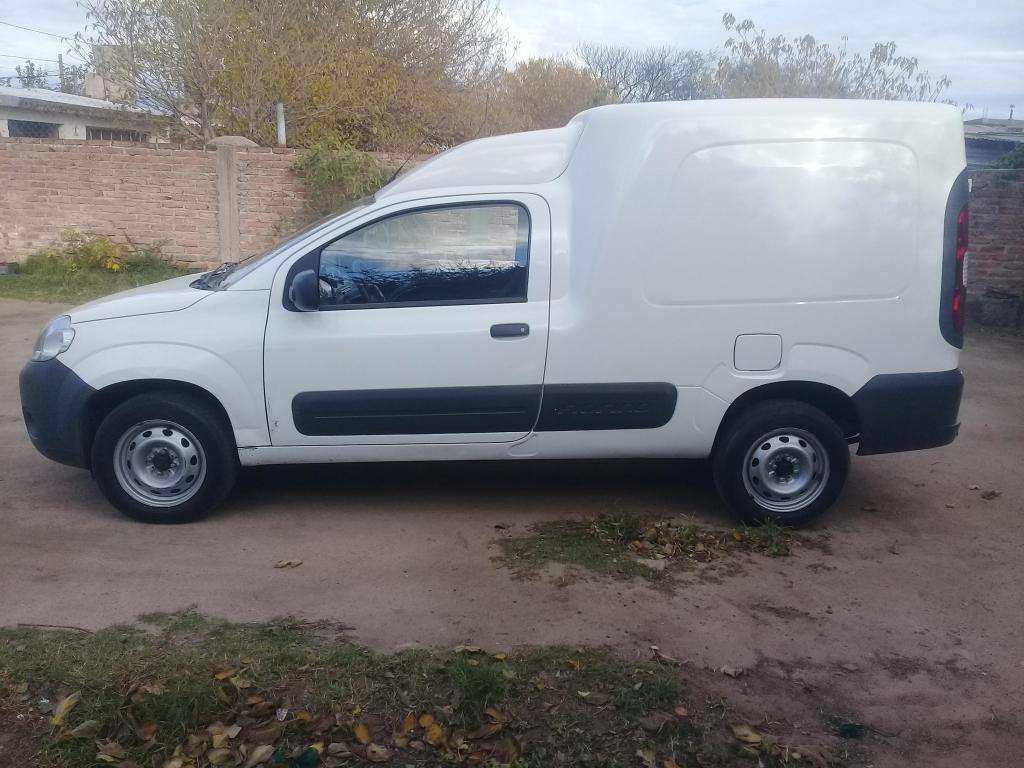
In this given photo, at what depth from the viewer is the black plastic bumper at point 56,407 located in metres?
A: 5.33

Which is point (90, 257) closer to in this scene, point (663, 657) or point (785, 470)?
point (785, 470)

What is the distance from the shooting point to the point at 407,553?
516cm

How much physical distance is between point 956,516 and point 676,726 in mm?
3128

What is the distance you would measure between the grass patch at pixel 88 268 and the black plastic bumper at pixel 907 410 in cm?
1101

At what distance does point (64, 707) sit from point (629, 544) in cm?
277

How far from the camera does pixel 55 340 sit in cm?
544

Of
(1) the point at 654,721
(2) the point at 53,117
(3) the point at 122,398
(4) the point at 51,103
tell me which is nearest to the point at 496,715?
(1) the point at 654,721

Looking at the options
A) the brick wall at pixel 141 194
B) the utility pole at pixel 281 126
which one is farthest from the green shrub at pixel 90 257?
the utility pole at pixel 281 126

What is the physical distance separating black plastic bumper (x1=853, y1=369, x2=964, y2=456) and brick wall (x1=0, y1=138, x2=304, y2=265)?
34.6ft

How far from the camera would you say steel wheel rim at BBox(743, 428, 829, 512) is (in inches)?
214

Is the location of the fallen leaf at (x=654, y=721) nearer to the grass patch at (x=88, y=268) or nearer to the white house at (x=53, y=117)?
the grass patch at (x=88, y=268)

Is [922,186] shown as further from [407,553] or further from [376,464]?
[376,464]

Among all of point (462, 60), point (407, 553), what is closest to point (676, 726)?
point (407, 553)

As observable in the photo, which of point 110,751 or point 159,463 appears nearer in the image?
point 110,751
